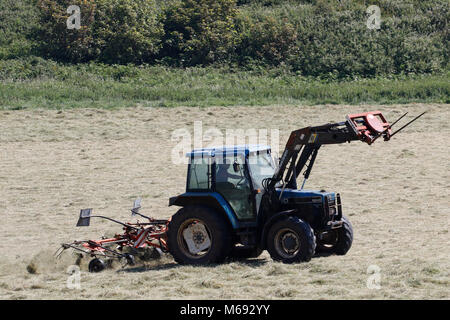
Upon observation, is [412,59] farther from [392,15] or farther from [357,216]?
[357,216]

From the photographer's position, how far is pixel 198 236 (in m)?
12.4

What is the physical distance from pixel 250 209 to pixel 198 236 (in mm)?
967

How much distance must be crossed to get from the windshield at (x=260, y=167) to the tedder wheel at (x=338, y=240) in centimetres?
139

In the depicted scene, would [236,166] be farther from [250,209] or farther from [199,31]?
[199,31]

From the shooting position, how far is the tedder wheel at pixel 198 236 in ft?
39.8

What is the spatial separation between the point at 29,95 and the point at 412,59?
2215cm

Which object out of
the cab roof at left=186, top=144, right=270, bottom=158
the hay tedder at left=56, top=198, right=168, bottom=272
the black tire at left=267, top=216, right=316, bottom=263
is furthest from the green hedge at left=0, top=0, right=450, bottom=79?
the black tire at left=267, top=216, right=316, bottom=263

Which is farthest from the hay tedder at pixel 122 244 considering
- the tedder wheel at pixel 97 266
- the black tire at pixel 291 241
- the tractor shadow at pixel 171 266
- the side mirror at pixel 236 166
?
the black tire at pixel 291 241

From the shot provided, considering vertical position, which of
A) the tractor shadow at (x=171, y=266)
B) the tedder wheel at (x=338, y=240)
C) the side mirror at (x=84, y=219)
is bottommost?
the tractor shadow at (x=171, y=266)

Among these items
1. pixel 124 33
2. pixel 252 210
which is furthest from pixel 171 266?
pixel 124 33

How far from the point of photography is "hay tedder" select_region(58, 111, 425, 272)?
11.9 meters

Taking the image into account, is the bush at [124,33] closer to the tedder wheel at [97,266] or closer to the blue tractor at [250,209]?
the tedder wheel at [97,266]
